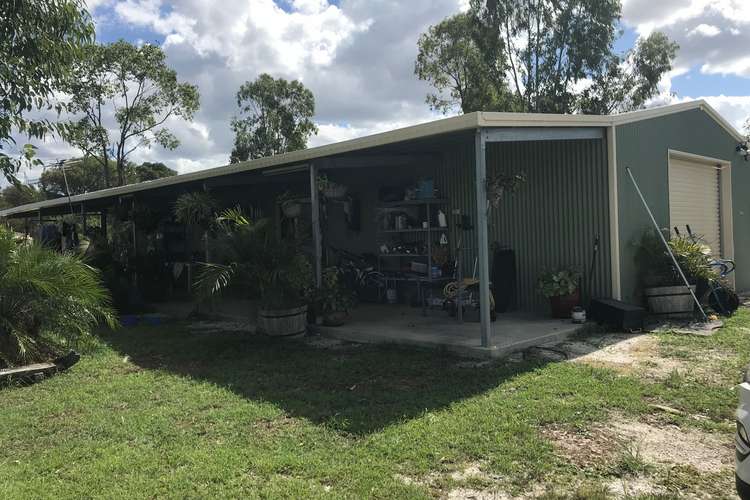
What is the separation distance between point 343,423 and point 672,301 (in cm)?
575

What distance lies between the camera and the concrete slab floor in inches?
245

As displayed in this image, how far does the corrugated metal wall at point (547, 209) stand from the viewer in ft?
25.4

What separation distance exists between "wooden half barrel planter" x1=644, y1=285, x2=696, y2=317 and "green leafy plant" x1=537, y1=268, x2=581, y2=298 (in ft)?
3.83

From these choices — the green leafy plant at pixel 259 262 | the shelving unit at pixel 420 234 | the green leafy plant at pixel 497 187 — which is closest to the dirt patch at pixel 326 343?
the green leafy plant at pixel 259 262

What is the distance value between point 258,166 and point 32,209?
1151cm

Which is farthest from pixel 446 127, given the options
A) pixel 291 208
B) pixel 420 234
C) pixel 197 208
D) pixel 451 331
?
pixel 197 208

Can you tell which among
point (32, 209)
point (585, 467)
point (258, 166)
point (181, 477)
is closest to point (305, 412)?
point (181, 477)

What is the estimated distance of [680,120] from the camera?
366 inches

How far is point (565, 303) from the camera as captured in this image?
25.2ft

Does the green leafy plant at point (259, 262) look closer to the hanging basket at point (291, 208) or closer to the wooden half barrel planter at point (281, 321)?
the wooden half barrel planter at point (281, 321)

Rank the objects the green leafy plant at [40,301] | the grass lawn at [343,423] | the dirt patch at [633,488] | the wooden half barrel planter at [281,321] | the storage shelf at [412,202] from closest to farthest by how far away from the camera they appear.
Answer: the dirt patch at [633,488], the grass lawn at [343,423], the green leafy plant at [40,301], the wooden half barrel planter at [281,321], the storage shelf at [412,202]

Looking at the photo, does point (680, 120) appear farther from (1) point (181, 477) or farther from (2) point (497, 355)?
(1) point (181, 477)

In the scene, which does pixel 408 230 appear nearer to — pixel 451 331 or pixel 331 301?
pixel 331 301

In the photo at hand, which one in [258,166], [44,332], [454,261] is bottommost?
[44,332]
